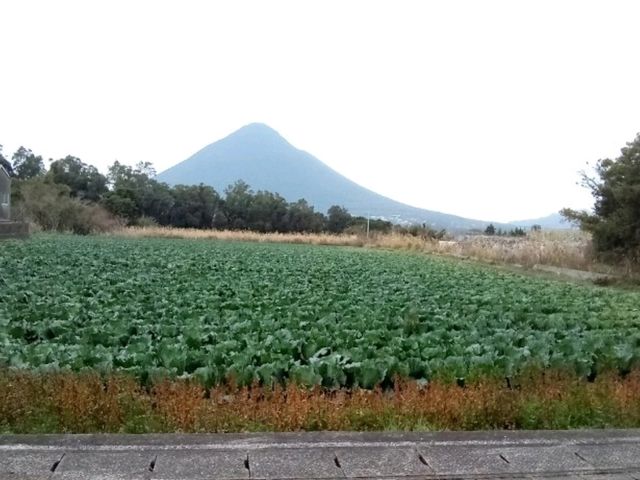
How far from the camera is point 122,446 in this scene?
11.7 ft

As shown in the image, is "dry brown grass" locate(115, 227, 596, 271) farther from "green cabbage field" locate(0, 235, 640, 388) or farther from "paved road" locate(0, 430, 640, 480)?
"paved road" locate(0, 430, 640, 480)

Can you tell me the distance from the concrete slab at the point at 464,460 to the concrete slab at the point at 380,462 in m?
0.07

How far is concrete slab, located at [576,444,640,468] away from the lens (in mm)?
3525

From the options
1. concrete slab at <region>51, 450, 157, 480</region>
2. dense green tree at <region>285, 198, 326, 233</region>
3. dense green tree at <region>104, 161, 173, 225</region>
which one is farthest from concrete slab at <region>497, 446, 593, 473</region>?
dense green tree at <region>285, 198, 326, 233</region>

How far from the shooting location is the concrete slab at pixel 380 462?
331 centimetres

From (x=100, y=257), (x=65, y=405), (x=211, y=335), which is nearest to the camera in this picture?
(x=65, y=405)

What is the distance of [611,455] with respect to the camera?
3662mm

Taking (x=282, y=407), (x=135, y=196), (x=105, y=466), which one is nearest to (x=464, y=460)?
(x=282, y=407)

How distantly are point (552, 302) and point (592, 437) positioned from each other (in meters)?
8.75

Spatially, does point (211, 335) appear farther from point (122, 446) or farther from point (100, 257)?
point (100, 257)

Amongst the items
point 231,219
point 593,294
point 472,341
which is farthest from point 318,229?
A: point 472,341

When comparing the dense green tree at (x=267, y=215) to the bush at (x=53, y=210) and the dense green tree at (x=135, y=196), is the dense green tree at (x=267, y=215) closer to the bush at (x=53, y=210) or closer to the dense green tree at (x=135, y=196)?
the dense green tree at (x=135, y=196)

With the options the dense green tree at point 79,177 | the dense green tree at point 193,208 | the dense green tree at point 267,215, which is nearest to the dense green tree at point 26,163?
the dense green tree at point 79,177

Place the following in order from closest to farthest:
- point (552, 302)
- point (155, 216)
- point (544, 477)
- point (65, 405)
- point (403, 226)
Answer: point (544, 477) → point (65, 405) → point (552, 302) → point (403, 226) → point (155, 216)
